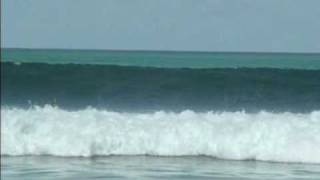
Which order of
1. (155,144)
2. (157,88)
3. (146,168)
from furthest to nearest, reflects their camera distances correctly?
(157,88)
(155,144)
(146,168)

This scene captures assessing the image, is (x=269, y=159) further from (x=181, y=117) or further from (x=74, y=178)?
(x=74, y=178)

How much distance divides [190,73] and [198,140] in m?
11.1

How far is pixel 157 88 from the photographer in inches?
888

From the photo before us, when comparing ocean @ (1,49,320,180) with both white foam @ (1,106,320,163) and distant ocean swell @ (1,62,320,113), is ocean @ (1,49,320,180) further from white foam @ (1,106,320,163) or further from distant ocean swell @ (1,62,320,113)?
distant ocean swell @ (1,62,320,113)

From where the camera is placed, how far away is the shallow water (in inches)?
454

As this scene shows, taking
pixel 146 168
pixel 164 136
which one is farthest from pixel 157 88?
pixel 146 168

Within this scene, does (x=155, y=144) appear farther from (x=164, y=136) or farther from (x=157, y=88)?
(x=157, y=88)

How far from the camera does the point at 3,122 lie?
14188mm

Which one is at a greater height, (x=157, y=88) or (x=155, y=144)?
(x=157, y=88)

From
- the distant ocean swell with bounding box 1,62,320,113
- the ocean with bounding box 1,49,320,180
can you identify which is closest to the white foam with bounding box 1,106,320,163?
the ocean with bounding box 1,49,320,180

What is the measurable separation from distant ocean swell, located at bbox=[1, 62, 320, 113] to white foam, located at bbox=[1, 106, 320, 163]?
15.6 ft

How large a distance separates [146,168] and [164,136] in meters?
1.96

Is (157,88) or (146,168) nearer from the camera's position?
(146,168)

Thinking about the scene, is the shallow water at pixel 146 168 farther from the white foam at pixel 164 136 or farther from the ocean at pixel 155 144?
the white foam at pixel 164 136
